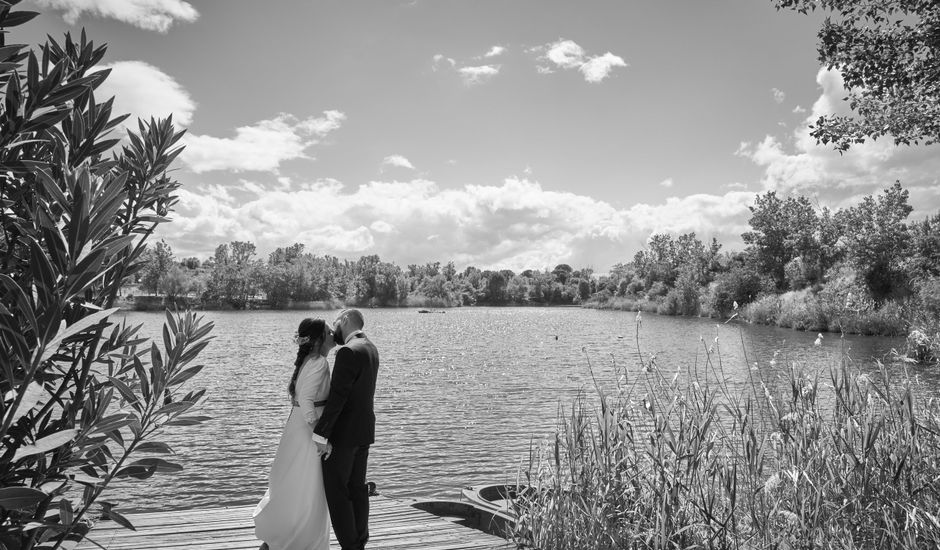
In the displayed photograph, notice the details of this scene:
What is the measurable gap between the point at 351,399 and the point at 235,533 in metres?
1.87

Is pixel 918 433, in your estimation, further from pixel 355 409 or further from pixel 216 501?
pixel 216 501

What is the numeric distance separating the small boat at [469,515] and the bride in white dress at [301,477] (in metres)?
1.44

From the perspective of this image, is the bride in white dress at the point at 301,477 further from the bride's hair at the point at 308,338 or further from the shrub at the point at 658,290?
the shrub at the point at 658,290

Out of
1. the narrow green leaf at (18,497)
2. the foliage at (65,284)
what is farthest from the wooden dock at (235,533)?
the narrow green leaf at (18,497)

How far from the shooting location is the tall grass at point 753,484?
12.1ft

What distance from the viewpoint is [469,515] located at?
5570 mm

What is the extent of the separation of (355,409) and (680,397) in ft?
8.13

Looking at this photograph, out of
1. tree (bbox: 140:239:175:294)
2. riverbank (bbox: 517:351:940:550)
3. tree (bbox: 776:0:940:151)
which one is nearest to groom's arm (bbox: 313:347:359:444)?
riverbank (bbox: 517:351:940:550)

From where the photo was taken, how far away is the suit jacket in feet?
14.3

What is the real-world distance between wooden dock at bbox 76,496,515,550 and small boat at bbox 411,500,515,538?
111mm

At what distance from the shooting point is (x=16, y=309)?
131 centimetres

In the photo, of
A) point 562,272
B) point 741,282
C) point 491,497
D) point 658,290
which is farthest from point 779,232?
point 562,272

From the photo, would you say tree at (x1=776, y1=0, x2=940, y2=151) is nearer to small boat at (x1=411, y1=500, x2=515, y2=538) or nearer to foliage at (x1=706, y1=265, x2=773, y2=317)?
small boat at (x1=411, y1=500, x2=515, y2=538)

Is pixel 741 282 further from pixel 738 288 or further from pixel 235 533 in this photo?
pixel 235 533
